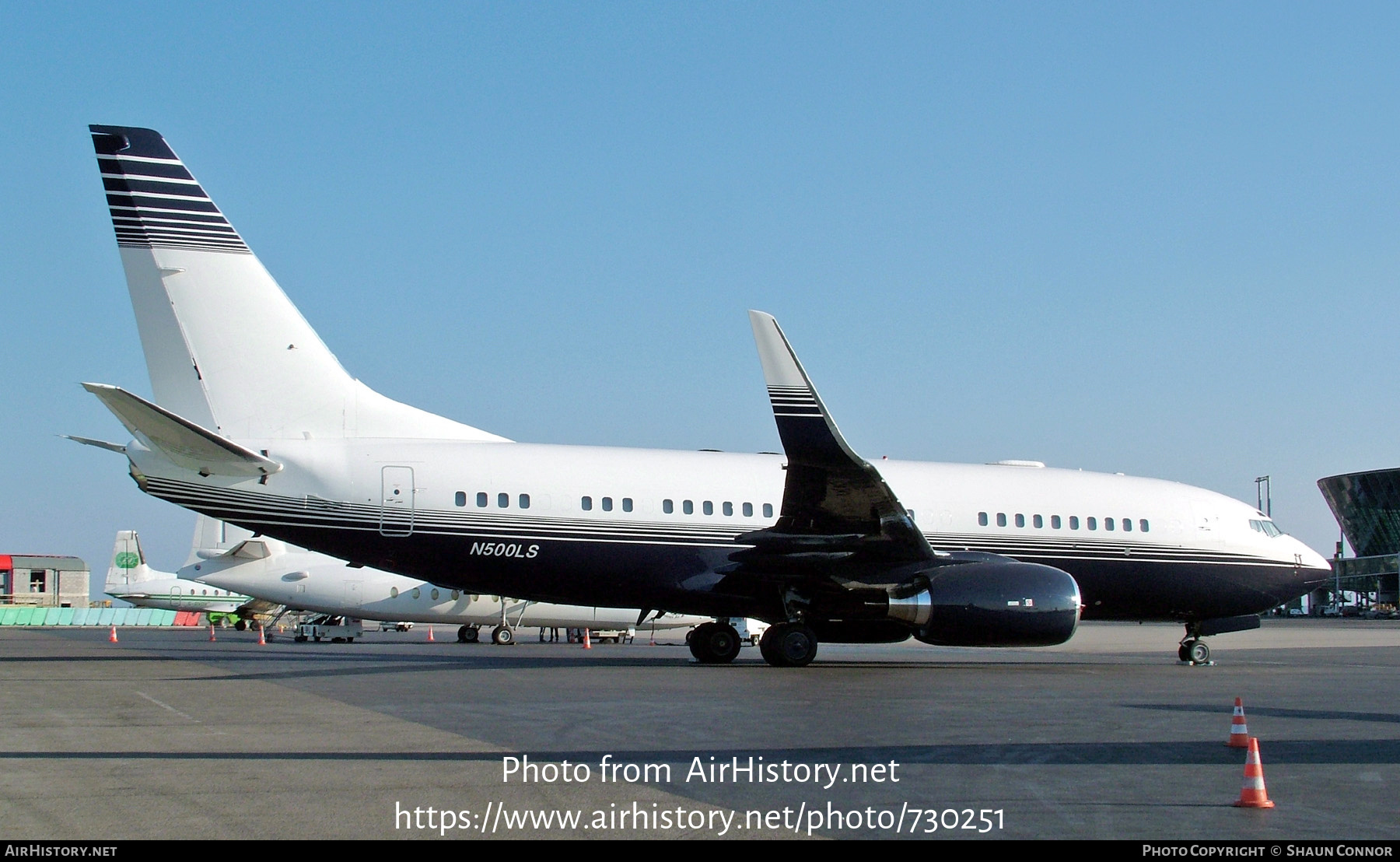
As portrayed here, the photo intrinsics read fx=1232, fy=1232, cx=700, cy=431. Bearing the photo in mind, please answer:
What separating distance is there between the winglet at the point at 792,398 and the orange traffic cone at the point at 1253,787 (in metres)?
9.90

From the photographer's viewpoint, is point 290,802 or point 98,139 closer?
point 290,802

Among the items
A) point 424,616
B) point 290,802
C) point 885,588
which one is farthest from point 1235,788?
point 424,616

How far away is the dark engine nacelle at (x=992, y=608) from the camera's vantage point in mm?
16828

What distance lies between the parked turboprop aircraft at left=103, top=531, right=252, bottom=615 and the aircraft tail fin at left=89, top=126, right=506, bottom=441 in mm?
44414

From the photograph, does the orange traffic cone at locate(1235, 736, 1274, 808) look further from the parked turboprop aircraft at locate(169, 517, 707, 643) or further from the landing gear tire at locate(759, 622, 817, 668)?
the parked turboprop aircraft at locate(169, 517, 707, 643)

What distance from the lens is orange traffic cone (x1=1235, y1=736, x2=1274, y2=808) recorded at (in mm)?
6531

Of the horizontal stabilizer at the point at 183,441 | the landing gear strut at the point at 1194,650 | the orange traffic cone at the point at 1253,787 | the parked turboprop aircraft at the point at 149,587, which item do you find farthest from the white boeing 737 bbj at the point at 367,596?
the orange traffic cone at the point at 1253,787

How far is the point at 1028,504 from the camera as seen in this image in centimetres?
2144

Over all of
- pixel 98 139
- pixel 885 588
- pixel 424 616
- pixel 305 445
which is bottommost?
pixel 424 616

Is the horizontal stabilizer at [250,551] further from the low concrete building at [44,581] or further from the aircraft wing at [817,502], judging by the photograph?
the low concrete building at [44,581]

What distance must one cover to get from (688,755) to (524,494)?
10508 mm

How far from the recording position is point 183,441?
16516mm

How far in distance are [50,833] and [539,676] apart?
11.8 metres

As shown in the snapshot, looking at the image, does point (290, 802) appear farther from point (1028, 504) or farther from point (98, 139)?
point (1028, 504)
